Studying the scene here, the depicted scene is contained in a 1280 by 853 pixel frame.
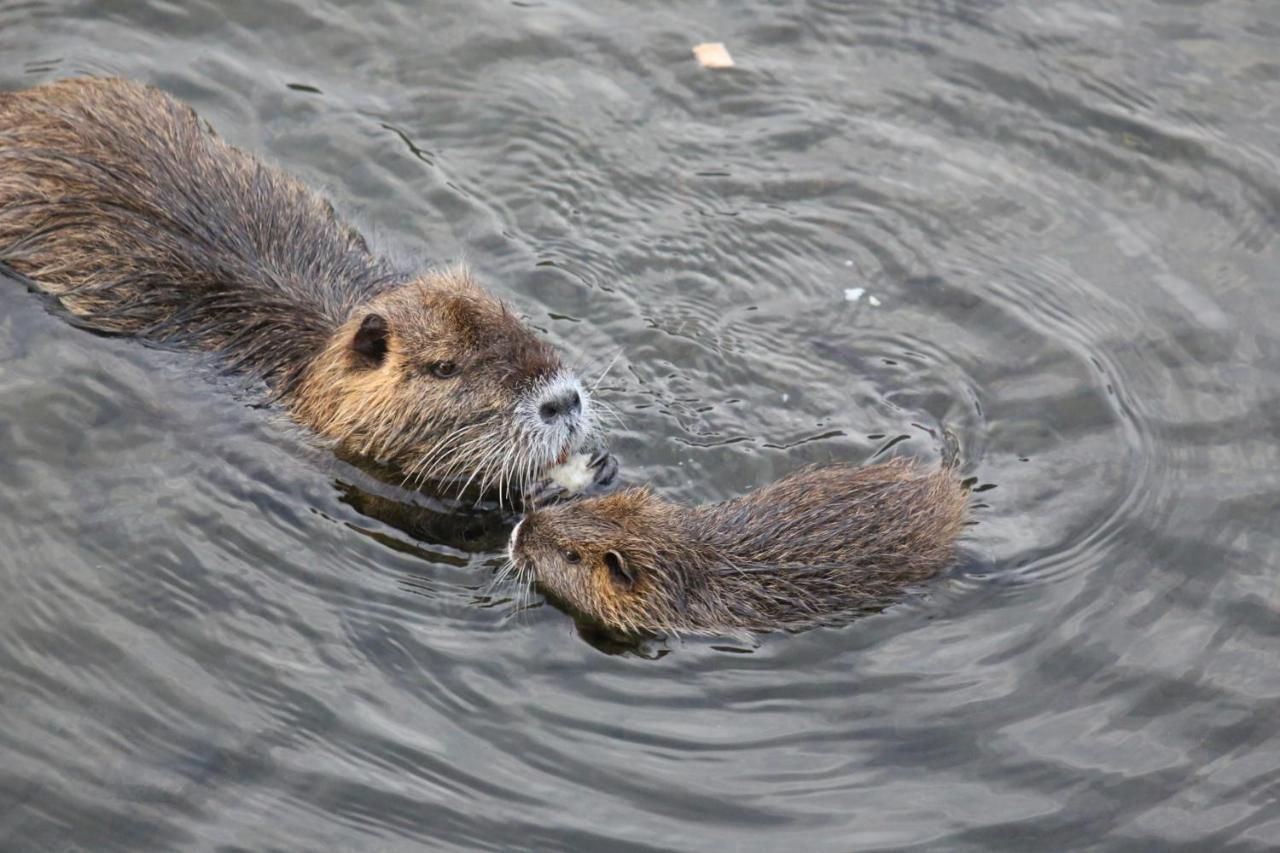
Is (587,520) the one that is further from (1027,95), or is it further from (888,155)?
(1027,95)

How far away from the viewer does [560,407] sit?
5074mm

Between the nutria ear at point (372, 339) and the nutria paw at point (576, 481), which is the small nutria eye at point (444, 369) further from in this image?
the nutria paw at point (576, 481)

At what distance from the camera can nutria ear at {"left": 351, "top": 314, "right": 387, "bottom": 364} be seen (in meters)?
5.16

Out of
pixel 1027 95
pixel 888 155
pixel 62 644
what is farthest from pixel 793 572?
pixel 1027 95

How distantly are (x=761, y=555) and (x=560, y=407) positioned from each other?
79cm

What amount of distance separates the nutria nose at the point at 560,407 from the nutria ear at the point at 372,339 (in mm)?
563

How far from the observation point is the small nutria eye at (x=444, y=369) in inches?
203

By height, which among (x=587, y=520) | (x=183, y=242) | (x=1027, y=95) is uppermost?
(x=1027, y=95)

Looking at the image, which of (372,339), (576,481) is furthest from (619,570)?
(372,339)

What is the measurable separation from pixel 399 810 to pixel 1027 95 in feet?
13.4

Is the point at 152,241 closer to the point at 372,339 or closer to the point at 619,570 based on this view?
the point at 372,339

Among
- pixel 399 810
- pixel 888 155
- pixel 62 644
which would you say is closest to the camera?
pixel 399 810

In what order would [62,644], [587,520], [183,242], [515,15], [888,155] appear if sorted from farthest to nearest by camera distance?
1. [515,15]
2. [888,155]
3. [183,242]
4. [587,520]
5. [62,644]

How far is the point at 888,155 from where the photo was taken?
6.59 meters
